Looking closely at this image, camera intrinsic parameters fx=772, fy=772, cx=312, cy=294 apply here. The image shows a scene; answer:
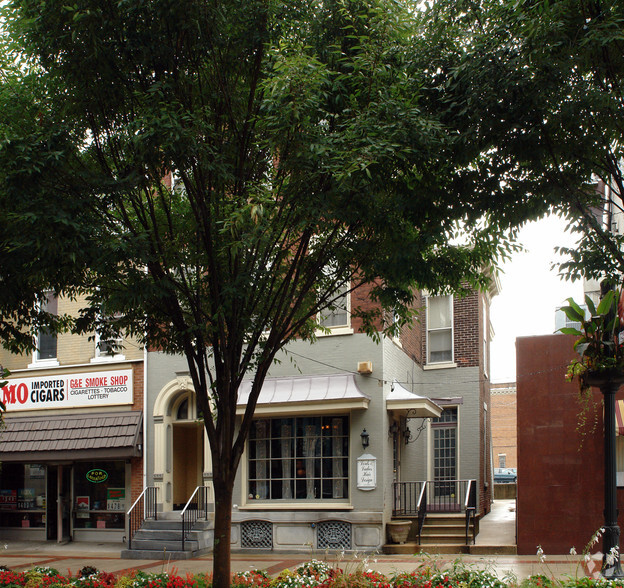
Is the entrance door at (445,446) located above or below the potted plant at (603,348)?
below

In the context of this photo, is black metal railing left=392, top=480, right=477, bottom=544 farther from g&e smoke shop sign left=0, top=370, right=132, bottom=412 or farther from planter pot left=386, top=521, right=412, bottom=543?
g&e smoke shop sign left=0, top=370, right=132, bottom=412

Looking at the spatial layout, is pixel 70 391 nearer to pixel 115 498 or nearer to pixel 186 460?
pixel 115 498

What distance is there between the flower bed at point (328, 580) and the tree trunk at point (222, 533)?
53cm

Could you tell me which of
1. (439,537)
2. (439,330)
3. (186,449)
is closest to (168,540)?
(186,449)

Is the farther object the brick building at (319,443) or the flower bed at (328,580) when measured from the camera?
the brick building at (319,443)

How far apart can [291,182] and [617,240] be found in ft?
12.4

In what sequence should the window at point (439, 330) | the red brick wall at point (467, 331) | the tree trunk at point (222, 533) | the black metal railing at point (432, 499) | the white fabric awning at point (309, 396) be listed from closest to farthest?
the tree trunk at point (222, 533), the white fabric awning at point (309, 396), the black metal railing at point (432, 499), the red brick wall at point (467, 331), the window at point (439, 330)

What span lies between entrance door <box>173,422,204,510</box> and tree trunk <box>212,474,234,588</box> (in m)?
11.9

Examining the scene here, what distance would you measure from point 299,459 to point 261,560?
9.17 feet

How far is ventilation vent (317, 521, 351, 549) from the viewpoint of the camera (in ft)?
57.8

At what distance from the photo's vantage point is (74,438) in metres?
20.5

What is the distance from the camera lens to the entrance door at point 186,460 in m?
21.2

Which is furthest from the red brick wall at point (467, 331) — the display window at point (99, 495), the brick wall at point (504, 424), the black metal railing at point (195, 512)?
the brick wall at point (504, 424)

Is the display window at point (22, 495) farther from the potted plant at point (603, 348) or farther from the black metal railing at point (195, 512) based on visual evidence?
the potted plant at point (603, 348)
